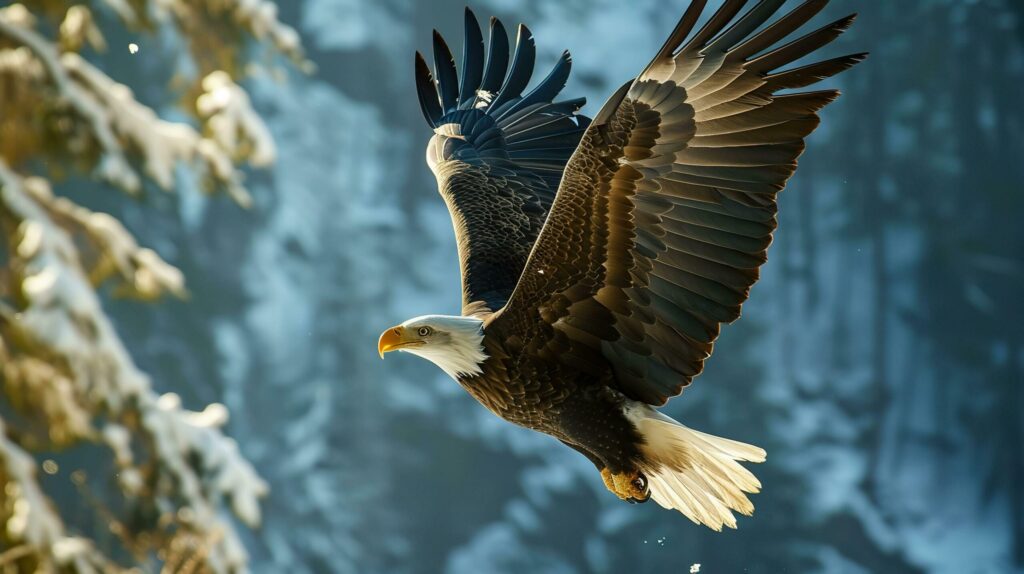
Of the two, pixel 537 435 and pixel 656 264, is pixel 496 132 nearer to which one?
pixel 656 264

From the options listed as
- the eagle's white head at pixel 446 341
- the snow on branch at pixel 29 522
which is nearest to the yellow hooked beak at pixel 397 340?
the eagle's white head at pixel 446 341

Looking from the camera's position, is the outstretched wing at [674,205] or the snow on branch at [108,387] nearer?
the outstretched wing at [674,205]

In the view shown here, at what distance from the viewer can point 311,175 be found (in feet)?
44.0

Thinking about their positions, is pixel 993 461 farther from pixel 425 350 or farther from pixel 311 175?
pixel 425 350

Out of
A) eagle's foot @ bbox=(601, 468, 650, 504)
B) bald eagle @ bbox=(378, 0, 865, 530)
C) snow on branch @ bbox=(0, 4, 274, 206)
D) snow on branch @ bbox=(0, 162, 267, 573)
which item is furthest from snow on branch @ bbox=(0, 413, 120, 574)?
eagle's foot @ bbox=(601, 468, 650, 504)

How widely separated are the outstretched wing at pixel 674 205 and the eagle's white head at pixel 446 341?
83mm

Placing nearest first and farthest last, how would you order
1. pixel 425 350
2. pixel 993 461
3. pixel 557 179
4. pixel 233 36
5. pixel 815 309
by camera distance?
pixel 425 350, pixel 557 179, pixel 233 36, pixel 993 461, pixel 815 309

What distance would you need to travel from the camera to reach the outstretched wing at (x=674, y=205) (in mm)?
2150

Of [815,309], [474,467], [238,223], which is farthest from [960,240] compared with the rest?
[238,223]

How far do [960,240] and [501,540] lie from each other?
5.64 metres

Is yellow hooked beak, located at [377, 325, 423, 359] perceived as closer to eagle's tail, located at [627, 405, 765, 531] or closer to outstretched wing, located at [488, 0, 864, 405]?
outstretched wing, located at [488, 0, 864, 405]

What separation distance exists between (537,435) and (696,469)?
9383 millimetres

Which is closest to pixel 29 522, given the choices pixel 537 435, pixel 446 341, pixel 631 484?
pixel 446 341

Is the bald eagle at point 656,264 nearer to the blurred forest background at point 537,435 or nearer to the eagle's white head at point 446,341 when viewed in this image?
the eagle's white head at point 446,341
